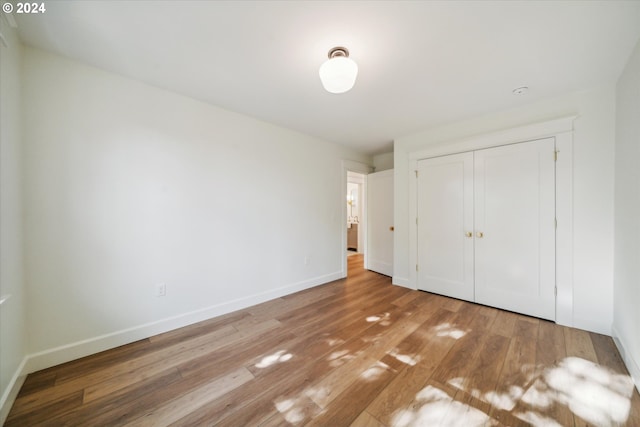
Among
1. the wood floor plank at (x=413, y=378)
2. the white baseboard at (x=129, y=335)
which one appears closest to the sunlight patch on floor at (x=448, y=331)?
the wood floor plank at (x=413, y=378)

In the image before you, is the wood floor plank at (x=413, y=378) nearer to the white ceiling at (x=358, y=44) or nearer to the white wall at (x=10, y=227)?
the white wall at (x=10, y=227)

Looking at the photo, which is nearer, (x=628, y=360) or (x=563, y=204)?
(x=628, y=360)

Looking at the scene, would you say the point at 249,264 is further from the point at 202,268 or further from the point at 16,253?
the point at 16,253

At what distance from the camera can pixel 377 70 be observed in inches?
77.0

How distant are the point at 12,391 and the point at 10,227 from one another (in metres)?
1.06

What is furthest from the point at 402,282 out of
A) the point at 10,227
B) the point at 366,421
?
the point at 10,227

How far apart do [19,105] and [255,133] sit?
1.93 meters

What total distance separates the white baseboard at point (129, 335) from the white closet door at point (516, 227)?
9.42 feet

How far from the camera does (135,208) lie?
2131 millimetres

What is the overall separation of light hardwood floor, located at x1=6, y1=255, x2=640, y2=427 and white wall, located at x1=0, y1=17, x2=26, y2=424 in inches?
8.9

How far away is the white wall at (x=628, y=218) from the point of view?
1645 millimetres

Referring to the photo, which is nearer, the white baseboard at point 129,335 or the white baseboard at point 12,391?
the white baseboard at point 12,391

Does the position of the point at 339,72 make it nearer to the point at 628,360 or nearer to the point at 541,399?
the point at 541,399

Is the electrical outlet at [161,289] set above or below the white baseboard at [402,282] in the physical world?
above
